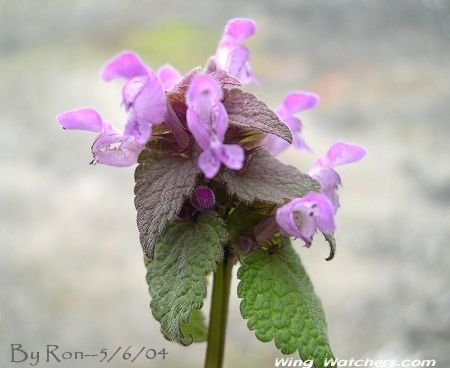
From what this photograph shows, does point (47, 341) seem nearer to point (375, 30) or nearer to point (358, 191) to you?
point (358, 191)

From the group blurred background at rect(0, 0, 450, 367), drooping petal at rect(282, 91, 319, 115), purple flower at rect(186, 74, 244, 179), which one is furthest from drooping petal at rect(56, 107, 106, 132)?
blurred background at rect(0, 0, 450, 367)

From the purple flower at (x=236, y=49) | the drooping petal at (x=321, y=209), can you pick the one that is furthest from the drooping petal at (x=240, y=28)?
the drooping petal at (x=321, y=209)

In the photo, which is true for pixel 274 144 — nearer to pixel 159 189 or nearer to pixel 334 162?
pixel 334 162

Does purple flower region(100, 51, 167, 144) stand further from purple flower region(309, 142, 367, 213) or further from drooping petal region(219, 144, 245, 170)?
purple flower region(309, 142, 367, 213)

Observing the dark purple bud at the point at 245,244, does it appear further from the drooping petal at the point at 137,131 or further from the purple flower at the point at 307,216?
the drooping petal at the point at 137,131

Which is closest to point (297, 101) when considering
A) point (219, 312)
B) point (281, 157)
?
point (219, 312)

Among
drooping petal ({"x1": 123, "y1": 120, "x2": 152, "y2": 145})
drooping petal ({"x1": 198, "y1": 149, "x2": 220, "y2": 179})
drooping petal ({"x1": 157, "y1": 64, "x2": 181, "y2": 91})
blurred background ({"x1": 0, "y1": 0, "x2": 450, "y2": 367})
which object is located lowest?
drooping petal ({"x1": 198, "y1": 149, "x2": 220, "y2": 179})
